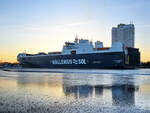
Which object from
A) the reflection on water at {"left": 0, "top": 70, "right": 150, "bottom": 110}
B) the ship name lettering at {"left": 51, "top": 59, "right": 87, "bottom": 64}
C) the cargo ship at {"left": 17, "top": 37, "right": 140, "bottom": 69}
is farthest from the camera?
the ship name lettering at {"left": 51, "top": 59, "right": 87, "bottom": 64}

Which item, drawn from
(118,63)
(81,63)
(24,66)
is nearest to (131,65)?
(118,63)

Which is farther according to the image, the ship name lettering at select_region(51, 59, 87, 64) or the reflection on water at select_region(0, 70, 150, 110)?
the ship name lettering at select_region(51, 59, 87, 64)

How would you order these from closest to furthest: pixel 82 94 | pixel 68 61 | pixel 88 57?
pixel 82 94 → pixel 88 57 → pixel 68 61

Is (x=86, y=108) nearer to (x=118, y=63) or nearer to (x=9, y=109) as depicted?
(x=9, y=109)

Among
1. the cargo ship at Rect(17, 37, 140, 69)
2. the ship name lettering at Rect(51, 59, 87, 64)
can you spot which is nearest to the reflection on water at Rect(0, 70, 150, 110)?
the cargo ship at Rect(17, 37, 140, 69)

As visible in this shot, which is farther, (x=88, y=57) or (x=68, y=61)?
(x=68, y=61)

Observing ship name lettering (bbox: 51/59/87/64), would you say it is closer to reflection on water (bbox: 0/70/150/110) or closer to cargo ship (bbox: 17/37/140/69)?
cargo ship (bbox: 17/37/140/69)

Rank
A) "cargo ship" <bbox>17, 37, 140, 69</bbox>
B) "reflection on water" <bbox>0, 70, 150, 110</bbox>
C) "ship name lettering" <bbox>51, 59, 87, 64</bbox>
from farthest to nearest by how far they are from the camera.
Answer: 1. "ship name lettering" <bbox>51, 59, 87, 64</bbox>
2. "cargo ship" <bbox>17, 37, 140, 69</bbox>
3. "reflection on water" <bbox>0, 70, 150, 110</bbox>

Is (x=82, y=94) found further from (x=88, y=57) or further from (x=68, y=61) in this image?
(x=68, y=61)

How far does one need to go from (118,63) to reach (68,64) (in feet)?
Answer: 62.9

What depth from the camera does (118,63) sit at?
57.7m

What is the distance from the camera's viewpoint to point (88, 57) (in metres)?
63.3

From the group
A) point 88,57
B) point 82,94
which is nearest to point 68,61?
point 88,57

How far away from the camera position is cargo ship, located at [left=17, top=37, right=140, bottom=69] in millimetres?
58562
